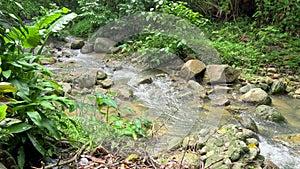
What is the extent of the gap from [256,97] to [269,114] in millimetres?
515

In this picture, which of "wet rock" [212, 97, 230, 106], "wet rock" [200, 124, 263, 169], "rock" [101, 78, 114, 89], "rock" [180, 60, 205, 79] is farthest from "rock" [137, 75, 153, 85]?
"wet rock" [200, 124, 263, 169]

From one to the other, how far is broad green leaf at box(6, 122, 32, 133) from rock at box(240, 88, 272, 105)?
3.24m

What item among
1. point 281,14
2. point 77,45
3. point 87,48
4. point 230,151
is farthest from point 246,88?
point 77,45

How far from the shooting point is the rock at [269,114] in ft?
11.4

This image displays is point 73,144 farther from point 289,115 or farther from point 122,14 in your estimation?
point 122,14

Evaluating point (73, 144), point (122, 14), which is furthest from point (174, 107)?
point (122, 14)

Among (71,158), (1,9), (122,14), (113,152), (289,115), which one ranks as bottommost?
(289,115)

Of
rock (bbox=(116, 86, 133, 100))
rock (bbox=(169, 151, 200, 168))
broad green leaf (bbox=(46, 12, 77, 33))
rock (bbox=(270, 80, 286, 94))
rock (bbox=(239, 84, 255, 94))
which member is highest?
broad green leaf (bbox=(46, 12, 77, 33))

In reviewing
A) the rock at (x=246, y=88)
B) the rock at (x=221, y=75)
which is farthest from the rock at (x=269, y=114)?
the rock at (x=221, y=75)

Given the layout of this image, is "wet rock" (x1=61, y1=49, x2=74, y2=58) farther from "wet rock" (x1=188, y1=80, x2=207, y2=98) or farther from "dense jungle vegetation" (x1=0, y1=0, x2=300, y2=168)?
"wet rock" (x1=188, y1=80, x2=207, y2=98)

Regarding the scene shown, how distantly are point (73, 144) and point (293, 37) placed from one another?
5.94 meters

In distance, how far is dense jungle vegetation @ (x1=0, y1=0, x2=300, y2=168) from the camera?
63.9 inches

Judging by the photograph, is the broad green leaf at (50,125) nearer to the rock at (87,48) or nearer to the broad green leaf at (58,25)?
the broad green leaf at (58,25)

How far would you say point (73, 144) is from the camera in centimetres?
203
